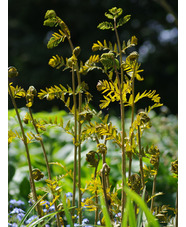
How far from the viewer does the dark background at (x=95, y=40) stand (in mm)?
7555

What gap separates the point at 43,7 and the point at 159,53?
316 cm

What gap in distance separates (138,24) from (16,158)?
6385mm

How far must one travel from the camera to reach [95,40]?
749 centimetres

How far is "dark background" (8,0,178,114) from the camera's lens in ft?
24.8

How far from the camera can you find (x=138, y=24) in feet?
26.2
